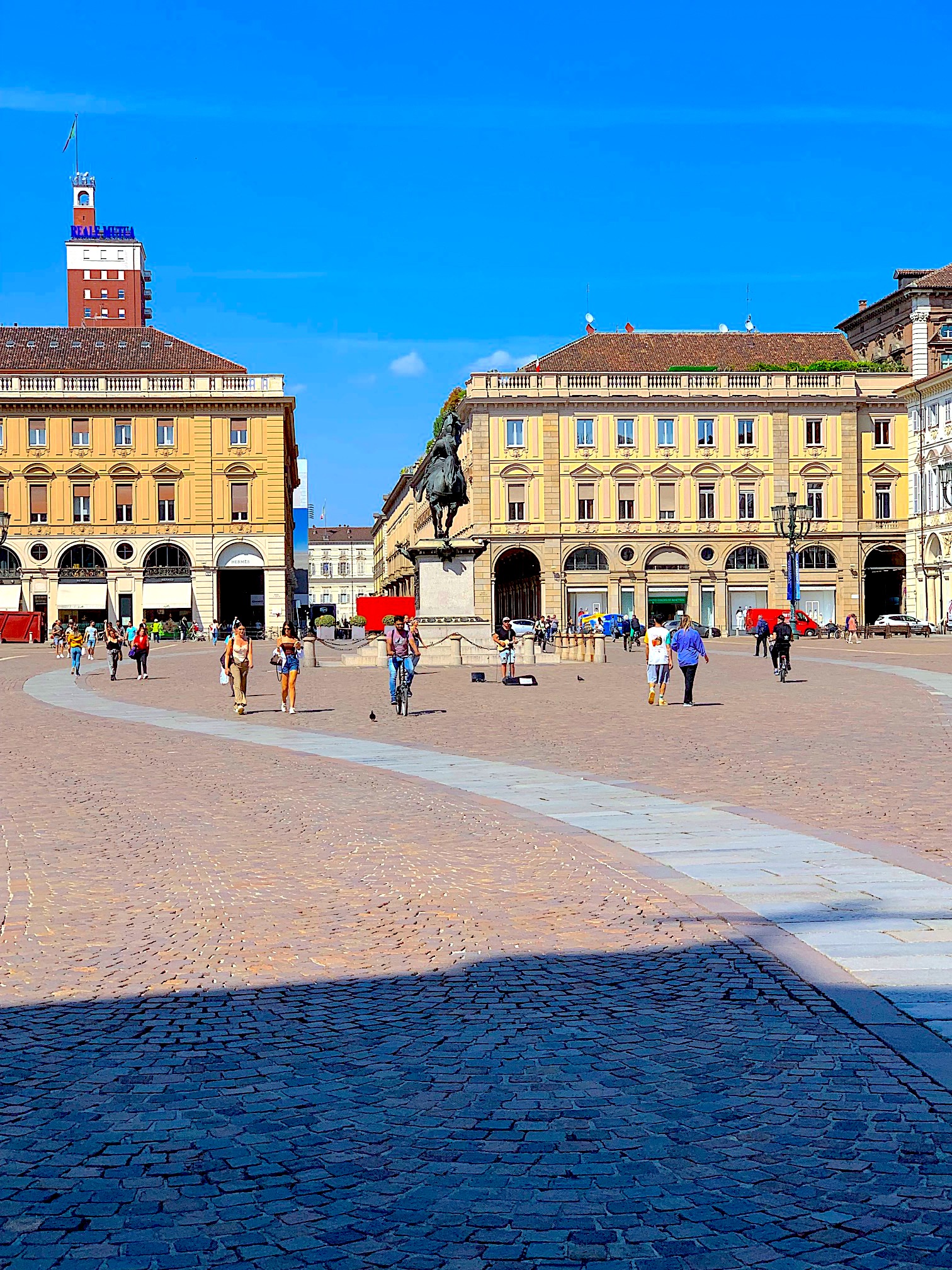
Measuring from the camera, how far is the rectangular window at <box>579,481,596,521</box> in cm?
8250

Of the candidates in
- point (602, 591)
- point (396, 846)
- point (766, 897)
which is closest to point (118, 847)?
point (396, 846)

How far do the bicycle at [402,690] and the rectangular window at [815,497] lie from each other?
64393 mm

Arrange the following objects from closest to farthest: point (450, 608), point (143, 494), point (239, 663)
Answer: point (239, 663), point (450, 608), point (143, 494)

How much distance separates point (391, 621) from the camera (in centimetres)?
2425

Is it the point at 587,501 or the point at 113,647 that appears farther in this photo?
the point at 587,501

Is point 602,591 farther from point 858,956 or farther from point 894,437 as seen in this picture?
point 858,956

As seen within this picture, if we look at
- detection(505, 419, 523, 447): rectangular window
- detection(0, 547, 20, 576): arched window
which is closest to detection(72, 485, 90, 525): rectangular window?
detection(0, 547, 20, 576): arched window

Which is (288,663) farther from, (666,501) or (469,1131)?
(666,501)

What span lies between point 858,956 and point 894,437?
8298 cm

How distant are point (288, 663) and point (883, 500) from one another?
224 feet

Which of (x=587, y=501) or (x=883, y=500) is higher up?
(x=587, y=501)

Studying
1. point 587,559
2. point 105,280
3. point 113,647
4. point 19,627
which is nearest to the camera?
point 113,647

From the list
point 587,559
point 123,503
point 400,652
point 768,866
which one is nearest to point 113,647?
point 400,652

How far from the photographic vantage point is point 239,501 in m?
85.3
